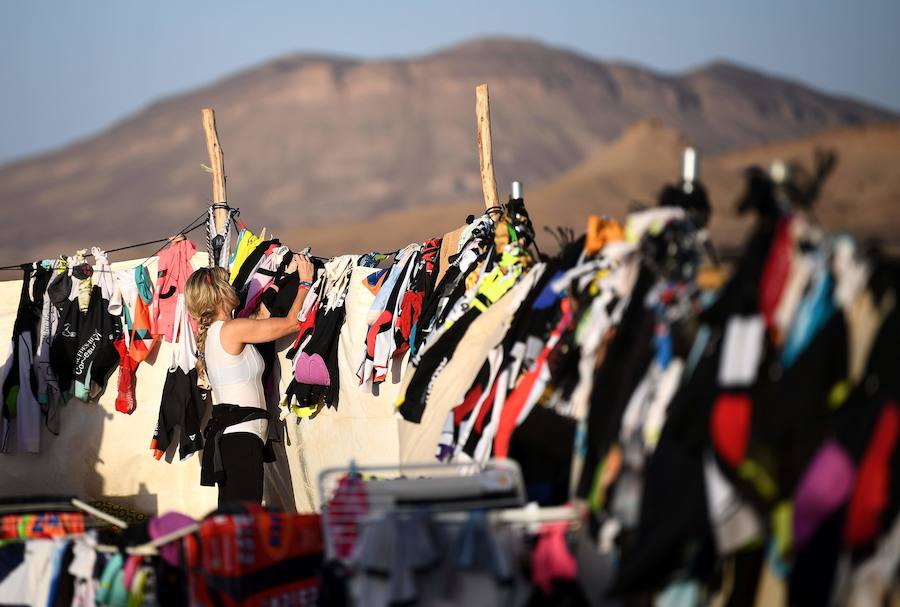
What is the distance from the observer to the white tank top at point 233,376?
5.57 meters

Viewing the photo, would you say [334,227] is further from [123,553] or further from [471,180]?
[123,553]

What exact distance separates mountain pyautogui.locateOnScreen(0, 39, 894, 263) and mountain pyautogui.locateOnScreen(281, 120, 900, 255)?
1587 cm

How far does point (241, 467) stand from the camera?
558cm

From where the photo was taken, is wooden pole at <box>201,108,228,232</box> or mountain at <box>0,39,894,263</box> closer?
wooden pole at <box>201,108,228,232</box>

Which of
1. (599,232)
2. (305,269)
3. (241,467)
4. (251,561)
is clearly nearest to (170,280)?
(305,269)

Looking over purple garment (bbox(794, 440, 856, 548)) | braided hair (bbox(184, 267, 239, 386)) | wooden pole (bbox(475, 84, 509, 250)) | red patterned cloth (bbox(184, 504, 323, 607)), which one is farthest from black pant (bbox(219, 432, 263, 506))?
purple garment (bbox(794, 440, 856, 548))

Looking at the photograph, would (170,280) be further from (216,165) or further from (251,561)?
(251,561)

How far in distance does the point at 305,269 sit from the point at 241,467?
127 cm

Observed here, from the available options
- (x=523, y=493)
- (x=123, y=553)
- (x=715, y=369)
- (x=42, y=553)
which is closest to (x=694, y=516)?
(x=715, y=369)

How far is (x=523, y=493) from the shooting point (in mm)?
3543

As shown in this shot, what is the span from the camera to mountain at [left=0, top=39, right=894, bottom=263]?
215ft

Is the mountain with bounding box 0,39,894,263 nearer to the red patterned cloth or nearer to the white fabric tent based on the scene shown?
Answer: the white fabric tent

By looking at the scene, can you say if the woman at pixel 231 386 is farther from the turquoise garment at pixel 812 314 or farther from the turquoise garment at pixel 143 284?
the turquoise garment at pixel 812 314

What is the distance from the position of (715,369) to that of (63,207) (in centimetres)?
7280
